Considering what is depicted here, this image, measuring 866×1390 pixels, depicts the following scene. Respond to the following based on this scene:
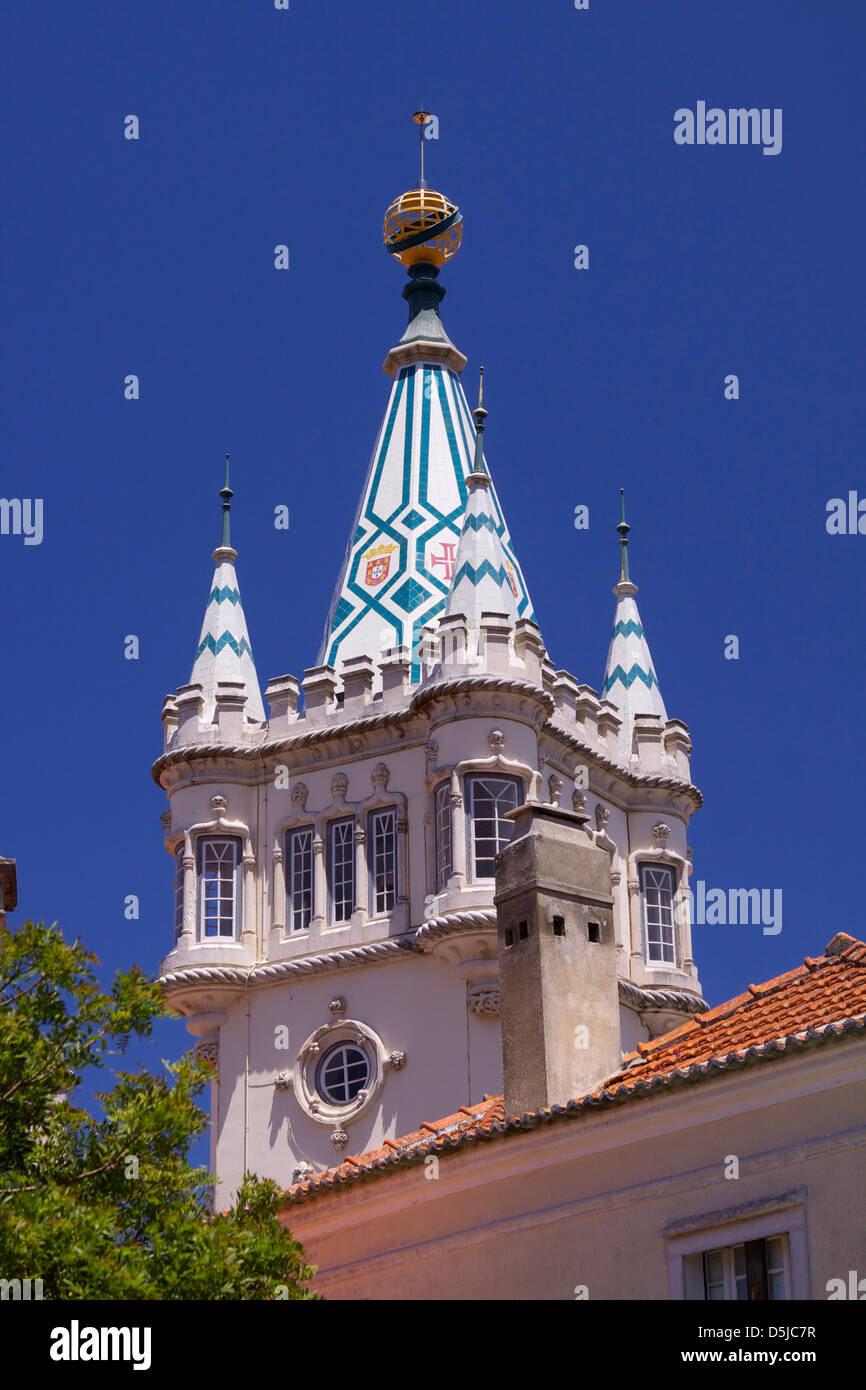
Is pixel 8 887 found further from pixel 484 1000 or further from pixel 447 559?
pixel 447 559

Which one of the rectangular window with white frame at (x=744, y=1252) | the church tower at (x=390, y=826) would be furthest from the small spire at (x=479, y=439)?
the rectangular window with white frame at (x=744, y=1252)

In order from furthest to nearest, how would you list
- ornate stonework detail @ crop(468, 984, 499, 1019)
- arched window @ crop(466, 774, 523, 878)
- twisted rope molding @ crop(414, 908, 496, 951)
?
1. arched window @ crop(466, 774, 523, 878)
2. ornate stonework detail @ crop(468, 984, 499, 1019)
3. twisted rope molding @ crop(414, 908, 496, 951)

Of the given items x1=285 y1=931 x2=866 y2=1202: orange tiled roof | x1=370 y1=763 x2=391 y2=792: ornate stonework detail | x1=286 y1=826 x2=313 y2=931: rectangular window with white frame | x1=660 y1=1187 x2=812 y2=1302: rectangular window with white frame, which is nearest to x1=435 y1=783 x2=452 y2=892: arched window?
x1=370 y1=763 x2=391 y2=792: ornate stonework detail

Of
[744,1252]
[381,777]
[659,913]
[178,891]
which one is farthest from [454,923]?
[744,1252]

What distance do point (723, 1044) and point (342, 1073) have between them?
22.9 metres

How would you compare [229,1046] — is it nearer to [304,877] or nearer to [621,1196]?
[304,877]

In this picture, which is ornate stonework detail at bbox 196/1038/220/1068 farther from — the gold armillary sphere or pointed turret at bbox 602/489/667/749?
the gold armillary sphere

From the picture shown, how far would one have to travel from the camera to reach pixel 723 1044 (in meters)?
27.3

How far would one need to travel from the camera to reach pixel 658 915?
53188 mm

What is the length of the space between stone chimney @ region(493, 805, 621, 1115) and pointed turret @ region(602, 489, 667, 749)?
23353mm

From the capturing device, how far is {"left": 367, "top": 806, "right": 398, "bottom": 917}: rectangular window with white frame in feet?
165

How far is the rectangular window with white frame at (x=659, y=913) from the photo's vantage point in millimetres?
52594
